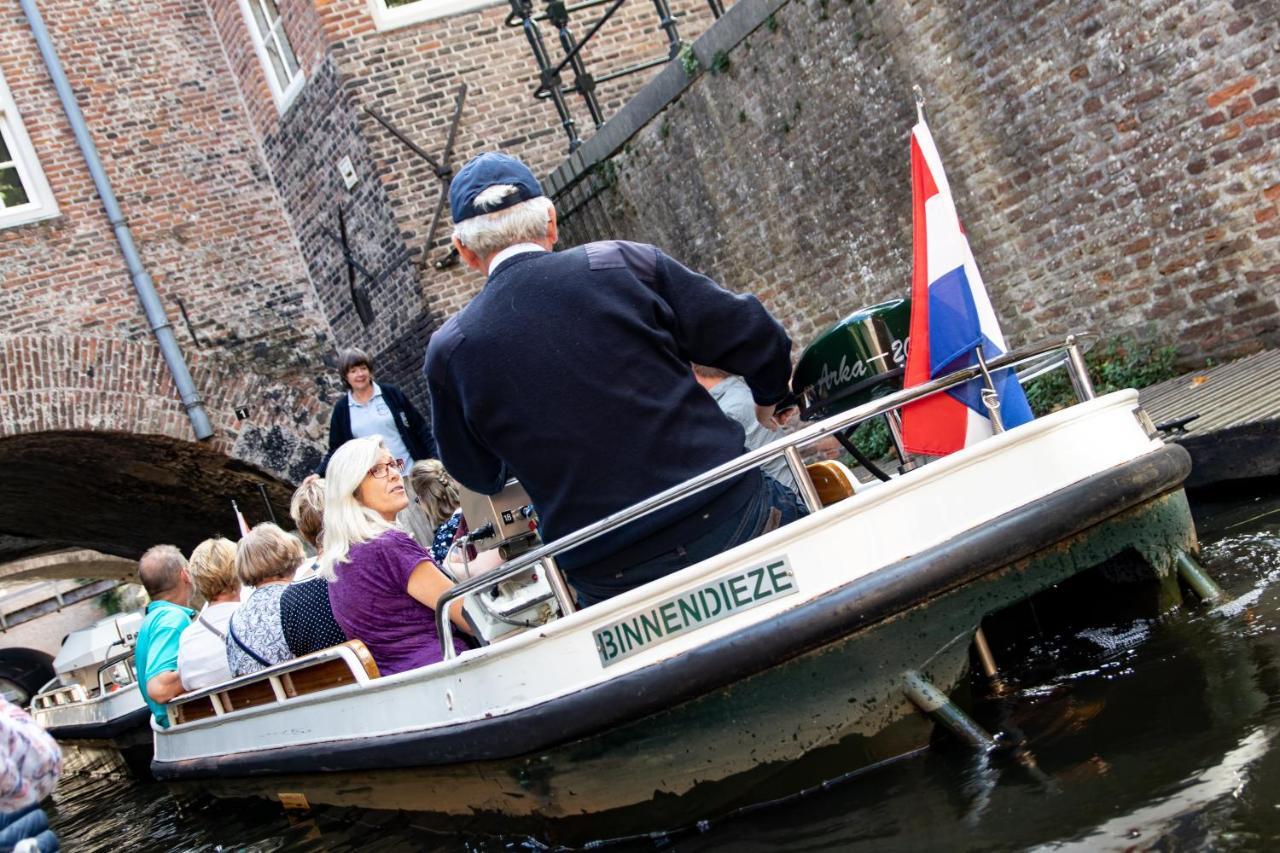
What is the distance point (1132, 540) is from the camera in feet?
12.5

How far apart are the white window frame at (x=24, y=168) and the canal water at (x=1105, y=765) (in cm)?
1040

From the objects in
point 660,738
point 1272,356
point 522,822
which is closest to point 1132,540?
point 660,738

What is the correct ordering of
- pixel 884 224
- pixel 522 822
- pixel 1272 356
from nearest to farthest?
pixel 522 822
pixel 1272 356
pixel 884 224

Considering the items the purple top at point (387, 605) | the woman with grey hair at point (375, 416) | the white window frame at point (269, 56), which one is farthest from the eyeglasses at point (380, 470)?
the white window frame at point (269, 56)

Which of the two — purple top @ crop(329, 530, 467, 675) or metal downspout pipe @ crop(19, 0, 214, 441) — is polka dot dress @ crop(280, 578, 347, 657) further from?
metal downspout pipe @ crop(19, 0, 214, 441)

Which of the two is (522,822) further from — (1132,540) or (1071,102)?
(1071,102)

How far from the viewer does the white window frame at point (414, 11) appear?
1224 cm

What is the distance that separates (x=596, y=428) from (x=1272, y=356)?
444 cm

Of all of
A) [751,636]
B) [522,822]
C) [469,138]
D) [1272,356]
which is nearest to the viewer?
[751,636]

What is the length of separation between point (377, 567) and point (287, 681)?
0.99m

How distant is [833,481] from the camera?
4.29 m

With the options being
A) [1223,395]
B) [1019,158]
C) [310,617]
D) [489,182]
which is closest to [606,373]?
[489,182]

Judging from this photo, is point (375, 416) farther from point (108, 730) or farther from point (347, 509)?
point (108, 730)

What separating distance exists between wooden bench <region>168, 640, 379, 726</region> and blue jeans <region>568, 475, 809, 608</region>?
1339 mm
